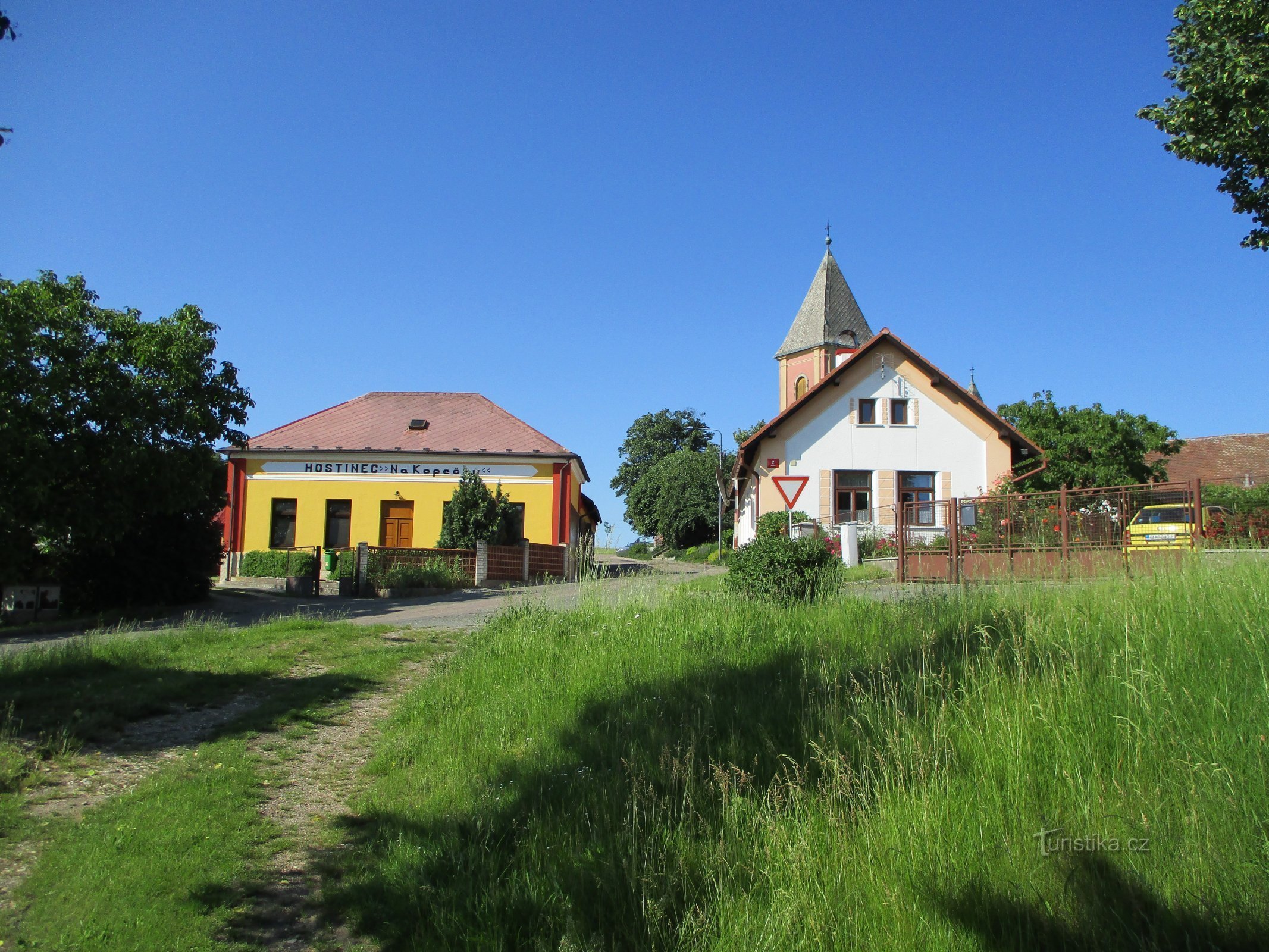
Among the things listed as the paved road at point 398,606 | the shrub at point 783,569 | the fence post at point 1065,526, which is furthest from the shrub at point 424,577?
the fence post at point 1065,526

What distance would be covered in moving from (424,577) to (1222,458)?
52.7 meters

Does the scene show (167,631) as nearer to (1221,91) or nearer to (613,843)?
(613,843)

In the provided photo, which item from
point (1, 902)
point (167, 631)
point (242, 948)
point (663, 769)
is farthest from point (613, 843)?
point (167, 631)

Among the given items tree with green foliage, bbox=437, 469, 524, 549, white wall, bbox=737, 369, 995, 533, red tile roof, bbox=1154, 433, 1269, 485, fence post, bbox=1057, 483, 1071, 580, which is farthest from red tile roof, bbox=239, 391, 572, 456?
red tile roof, bbox=1154, 433, 1269, 485

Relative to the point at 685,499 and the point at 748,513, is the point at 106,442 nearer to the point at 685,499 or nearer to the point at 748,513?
the point at 748,513

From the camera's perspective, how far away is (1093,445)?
116 ft

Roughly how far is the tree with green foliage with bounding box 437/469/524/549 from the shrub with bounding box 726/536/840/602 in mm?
16509

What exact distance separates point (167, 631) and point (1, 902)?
8.97 meters

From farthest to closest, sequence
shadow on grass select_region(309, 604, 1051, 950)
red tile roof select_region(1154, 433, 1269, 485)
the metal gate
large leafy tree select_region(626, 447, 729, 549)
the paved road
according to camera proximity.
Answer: large leafy tree select_region(626, 447, 729, 549), red tile roof select_region(1154, 433, 1269, 485), the paved road, the metal gate, shadow on grass select_region(309, 604, 1051, 950)

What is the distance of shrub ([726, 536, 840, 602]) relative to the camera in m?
9.84

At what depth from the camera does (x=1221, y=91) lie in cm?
1265

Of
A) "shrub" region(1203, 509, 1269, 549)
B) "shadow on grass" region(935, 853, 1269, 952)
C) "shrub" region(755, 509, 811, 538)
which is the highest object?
"shrub" region(755, 509, 811, 538)

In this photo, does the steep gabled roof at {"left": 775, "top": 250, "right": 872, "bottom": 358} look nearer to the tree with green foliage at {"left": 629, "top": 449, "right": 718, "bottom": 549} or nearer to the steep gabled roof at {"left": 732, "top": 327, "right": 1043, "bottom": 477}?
the steep gabled roof at {"left": 732, "top": 327, "right": 1043, "bottom": 477}

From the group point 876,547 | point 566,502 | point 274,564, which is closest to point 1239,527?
point 876,547
